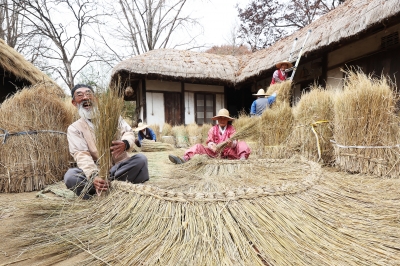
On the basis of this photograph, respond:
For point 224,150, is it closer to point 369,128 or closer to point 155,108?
point 369,128

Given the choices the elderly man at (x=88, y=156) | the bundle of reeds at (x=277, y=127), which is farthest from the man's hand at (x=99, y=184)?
the bundle of reeds at (x=277, y=127)

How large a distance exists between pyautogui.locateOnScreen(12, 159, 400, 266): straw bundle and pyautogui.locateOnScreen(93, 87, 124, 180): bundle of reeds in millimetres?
165

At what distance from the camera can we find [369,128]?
2326 mm

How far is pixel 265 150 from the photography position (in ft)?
11.2

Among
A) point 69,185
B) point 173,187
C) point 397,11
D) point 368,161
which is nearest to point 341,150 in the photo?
point 368,161

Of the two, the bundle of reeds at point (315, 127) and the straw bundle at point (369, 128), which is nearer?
the straw bundle at point (369, 128)

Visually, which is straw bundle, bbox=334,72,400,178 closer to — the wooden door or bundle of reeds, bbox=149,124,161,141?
bundle of reeds, bbox=149,124,161,141

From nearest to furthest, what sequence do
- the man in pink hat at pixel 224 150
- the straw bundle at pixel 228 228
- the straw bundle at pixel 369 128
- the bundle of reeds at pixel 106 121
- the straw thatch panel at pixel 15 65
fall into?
the straw bundle at pixel 228 228 < the bundle of reeds at pixel 106 121 < the straw bundle at pixel 369 128 < the man in pink hat at pixel 224 150 < the straw thatch panel at pixel 15 65

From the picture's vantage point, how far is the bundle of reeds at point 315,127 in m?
2.98

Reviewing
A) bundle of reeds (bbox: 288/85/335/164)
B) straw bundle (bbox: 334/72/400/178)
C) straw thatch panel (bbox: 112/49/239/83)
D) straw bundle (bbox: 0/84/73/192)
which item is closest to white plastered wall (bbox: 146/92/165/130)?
straw thatch panel (bbox: 112/49/239/83)

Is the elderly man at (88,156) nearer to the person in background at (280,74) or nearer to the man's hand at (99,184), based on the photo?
the man's hand at (99,184)

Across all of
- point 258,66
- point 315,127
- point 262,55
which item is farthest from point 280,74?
point 262,55

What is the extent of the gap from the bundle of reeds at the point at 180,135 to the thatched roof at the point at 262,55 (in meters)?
1.58

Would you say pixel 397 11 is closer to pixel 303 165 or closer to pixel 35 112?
pixel 303 165
